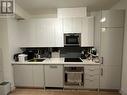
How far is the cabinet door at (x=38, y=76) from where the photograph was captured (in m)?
3.31

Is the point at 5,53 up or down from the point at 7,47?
down

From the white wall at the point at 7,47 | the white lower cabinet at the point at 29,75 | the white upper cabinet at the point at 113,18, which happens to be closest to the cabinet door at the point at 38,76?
the white lower cabinet at the point at 29,75

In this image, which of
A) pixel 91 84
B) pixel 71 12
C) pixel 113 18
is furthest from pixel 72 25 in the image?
pixel 91 84

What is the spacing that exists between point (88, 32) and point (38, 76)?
2.00m

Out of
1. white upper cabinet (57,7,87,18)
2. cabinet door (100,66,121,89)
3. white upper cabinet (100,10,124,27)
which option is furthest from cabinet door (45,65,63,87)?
white upper cabinet (100,10,124,27)

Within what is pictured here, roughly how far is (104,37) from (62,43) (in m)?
1.26

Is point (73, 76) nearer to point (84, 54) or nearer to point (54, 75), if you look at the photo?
point (54, 75)

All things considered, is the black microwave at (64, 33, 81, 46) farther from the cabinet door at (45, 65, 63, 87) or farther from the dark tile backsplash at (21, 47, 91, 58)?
the cabinet door at (45, 65, 63, 87)

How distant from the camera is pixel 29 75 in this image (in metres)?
3.37

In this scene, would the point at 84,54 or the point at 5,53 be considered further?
the point at 84,54

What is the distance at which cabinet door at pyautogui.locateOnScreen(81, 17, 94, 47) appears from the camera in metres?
3.45

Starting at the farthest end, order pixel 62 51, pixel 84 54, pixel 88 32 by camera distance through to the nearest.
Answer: pixel 62 51, pixel 84 54, pixel 88 32

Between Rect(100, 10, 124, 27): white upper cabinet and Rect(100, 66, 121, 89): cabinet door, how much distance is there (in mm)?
1149

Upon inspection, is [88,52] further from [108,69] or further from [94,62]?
[108,69]
